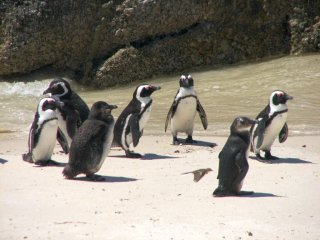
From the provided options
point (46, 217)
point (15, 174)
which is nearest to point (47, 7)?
point (15, 174)

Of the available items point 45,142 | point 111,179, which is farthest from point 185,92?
point 111,179

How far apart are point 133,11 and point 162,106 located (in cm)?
314

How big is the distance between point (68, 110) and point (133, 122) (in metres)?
0.75

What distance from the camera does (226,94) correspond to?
1332cm

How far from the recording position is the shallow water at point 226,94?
36.1ft

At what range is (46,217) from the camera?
5.53m

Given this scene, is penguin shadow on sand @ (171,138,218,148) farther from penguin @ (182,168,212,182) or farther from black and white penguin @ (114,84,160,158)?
penguin @ (182,168,212,182)

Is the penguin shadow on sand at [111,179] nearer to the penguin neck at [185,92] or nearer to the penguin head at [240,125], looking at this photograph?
the penguin head at [240,125]

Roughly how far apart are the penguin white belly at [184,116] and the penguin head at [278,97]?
4.90 ft

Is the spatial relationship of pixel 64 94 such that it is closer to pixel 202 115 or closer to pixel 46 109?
pixel 46 109

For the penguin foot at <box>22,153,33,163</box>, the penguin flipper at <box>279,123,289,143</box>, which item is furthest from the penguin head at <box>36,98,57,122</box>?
the penguin flipper at <box>279,123,289,143</box>

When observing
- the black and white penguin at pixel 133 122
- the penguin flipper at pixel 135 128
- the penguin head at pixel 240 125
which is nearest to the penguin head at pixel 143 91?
the black and white penguin at pixel 133 122

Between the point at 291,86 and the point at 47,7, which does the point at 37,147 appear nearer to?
the point at 291,86

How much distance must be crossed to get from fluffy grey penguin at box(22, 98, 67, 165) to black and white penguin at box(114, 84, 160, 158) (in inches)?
39.8
